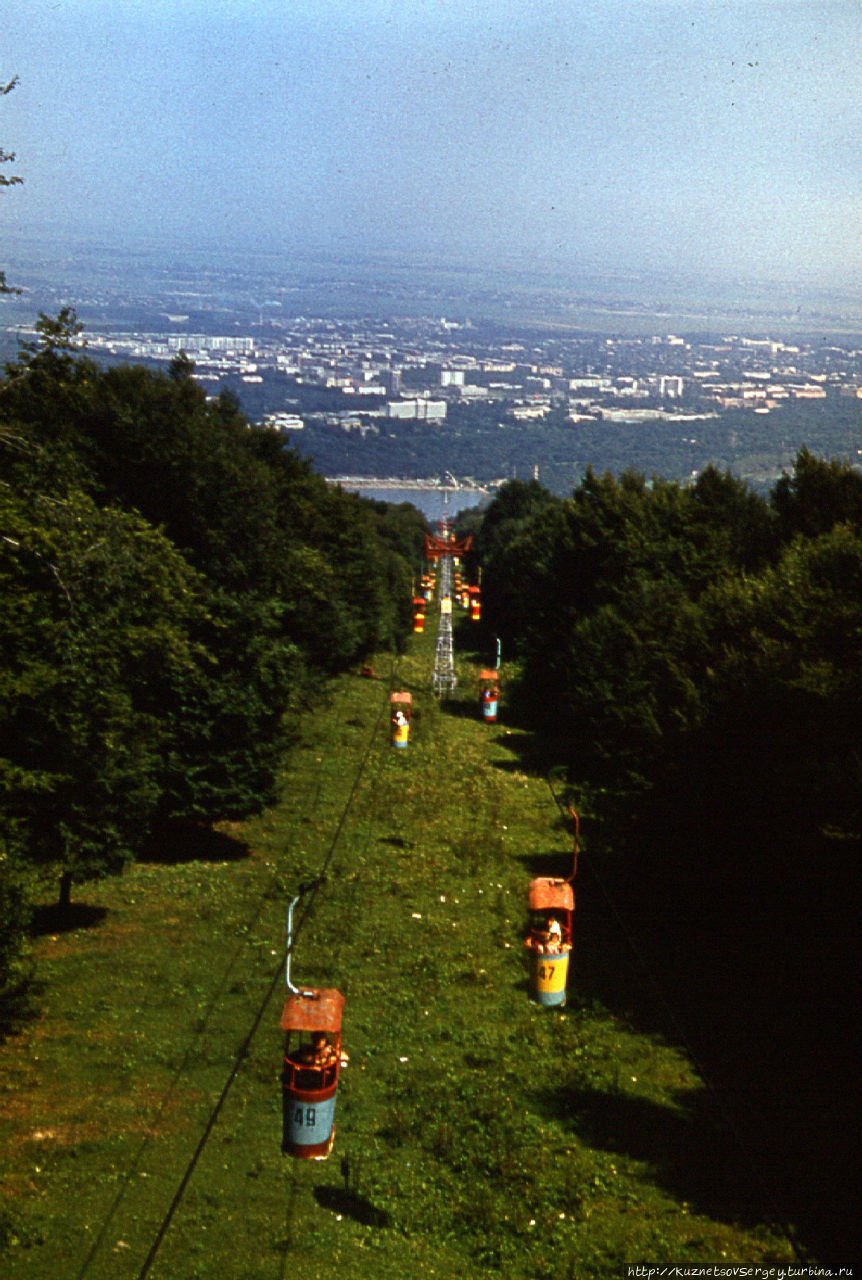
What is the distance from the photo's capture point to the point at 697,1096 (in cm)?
1672

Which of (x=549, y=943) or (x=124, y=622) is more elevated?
(x=124, y=622)

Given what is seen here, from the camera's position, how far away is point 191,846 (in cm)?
2761

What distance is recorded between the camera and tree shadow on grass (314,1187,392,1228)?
509 inches

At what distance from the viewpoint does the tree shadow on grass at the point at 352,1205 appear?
42.4ft

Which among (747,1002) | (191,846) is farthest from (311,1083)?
(191,846)

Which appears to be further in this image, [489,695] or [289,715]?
[489,695]

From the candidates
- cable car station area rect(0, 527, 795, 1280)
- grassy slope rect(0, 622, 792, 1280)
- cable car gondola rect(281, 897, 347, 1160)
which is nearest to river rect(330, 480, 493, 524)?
cable car station area rect(0, 527, 795, 1280)

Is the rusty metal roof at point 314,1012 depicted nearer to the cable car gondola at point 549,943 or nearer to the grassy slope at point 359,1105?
the grassy slope at point 359,1105

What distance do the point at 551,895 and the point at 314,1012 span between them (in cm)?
450

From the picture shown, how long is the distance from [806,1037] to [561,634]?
31320 millimetres

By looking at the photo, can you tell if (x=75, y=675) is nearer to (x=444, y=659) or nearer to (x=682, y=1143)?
(x=682, y=1143)

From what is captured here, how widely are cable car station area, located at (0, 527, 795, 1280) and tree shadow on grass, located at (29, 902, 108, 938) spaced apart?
237mm

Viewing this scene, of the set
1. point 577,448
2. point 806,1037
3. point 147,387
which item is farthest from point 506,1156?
point 577,448

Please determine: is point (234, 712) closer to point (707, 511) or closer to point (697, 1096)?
point (697, 1096)
